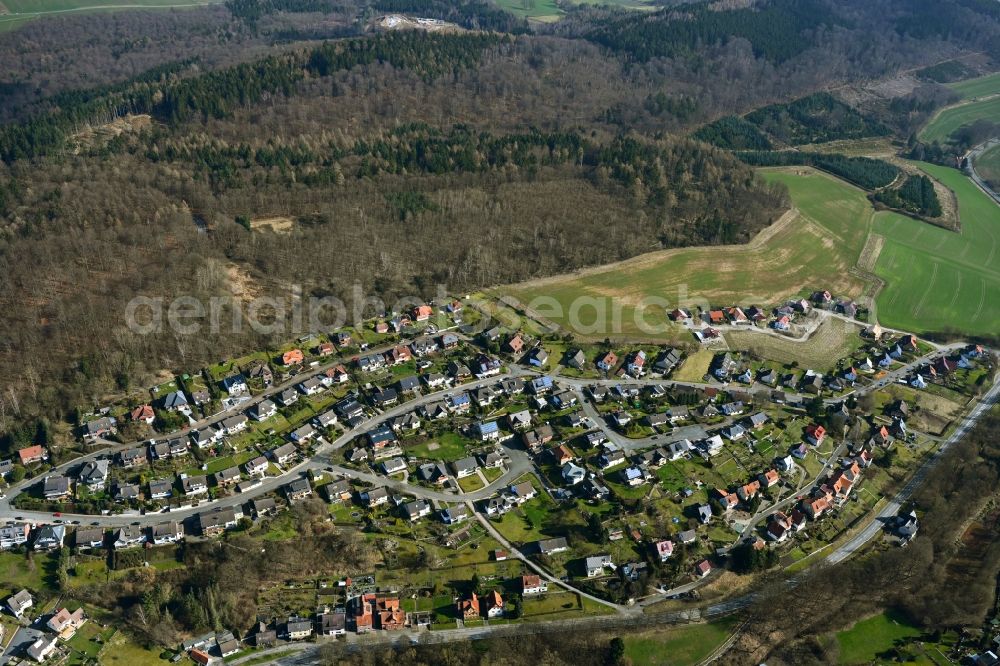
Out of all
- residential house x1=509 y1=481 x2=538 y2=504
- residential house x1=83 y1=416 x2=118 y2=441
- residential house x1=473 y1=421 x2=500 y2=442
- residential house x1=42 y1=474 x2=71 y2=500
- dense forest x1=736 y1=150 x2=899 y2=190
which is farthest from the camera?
dense forest x1=736 y1=150 x2=899 y2=190

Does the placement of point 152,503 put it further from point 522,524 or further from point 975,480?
point 975,480

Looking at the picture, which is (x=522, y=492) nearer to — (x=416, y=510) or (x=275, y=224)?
(x=416, y=510)

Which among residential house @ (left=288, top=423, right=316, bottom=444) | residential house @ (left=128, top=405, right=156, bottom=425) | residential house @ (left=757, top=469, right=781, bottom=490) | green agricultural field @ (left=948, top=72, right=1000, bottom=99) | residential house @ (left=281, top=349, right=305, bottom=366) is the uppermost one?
green agricultural field @ (left=948, top=72, right=1000, bottom=99)

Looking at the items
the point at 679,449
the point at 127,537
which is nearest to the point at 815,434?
the point at 679,449

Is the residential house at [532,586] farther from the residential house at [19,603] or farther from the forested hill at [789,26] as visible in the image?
the forested hill at [789,26]

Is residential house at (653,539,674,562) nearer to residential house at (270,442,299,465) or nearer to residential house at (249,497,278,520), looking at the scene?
residential house at (249,497,278,520)

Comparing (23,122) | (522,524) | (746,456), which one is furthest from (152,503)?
(23,122)

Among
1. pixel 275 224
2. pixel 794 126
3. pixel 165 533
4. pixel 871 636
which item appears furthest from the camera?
pixel 794 126

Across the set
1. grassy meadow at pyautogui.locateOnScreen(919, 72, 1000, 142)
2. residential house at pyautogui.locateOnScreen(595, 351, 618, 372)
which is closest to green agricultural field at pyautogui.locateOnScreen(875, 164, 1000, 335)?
residential house at pyautogui.locateOnScreen(595, 351, 618, 372)
